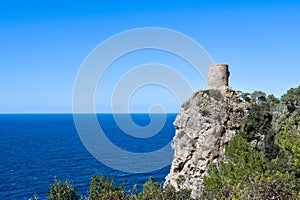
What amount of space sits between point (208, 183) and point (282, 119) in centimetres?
1085

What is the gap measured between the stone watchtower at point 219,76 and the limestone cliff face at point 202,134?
2.28 feet

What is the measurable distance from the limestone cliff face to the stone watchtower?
0.69 metres

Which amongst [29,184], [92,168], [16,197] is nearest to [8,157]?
[92,168]

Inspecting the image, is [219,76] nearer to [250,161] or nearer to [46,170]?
[250,161]

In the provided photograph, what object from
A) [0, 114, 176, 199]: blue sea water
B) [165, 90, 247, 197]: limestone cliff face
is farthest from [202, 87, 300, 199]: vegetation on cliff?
[0, 114, 176, 199]: blue sea water

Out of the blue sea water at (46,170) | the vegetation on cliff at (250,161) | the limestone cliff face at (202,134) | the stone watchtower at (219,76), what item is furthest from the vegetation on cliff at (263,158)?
the blue sea water at (46,170)

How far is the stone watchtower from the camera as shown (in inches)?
1369

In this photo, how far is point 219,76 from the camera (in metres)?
35.0

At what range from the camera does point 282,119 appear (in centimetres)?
3203

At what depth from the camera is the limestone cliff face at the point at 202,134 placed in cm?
3328

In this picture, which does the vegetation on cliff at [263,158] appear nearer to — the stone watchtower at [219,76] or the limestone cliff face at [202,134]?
the limestone cliff face at [202,134]

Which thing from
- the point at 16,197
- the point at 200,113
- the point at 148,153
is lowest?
the point at 16,197

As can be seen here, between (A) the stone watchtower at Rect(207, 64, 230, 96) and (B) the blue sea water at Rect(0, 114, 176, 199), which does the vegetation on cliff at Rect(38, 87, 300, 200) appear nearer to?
(A) the stone watchtower at Rect(207, 64, 230, 96)

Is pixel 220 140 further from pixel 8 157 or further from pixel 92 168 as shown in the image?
pixel 8 157
